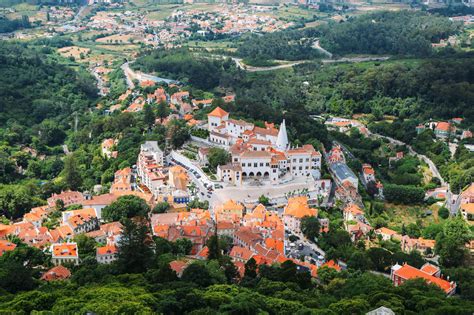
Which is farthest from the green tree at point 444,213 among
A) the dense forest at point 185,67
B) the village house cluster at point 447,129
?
the dense forest at point 185,67

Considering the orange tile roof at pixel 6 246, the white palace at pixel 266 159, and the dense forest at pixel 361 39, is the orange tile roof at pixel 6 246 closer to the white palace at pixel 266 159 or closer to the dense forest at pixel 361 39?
the white palace at pixel 266 159

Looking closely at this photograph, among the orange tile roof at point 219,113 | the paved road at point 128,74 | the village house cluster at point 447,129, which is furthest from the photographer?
the paved road at point 128,74

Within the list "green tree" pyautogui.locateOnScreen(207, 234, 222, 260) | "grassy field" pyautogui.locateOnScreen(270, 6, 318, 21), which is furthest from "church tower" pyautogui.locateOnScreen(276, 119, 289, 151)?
"grassy field" pyautogui.locateOnScreen(270, 6, 318, 21)

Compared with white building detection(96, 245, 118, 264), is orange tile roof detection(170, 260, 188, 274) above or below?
above

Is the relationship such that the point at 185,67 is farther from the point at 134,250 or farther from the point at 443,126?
the point at 134,250

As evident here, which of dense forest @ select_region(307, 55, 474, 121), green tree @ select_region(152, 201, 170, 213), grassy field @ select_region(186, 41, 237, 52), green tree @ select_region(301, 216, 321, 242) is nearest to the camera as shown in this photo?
green tree @ select_region(301, 216, 321, 242)

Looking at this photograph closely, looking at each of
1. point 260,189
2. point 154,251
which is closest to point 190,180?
point 260,189

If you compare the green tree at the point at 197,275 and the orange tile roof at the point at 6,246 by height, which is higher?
the green tree at the point at 197,275

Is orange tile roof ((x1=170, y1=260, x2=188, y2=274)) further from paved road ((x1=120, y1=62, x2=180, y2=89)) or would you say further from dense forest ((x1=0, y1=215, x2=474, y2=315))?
paved road ((x1=120, y1=62, x2=180, y2=89))

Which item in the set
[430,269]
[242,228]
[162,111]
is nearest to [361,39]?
[162,111]
